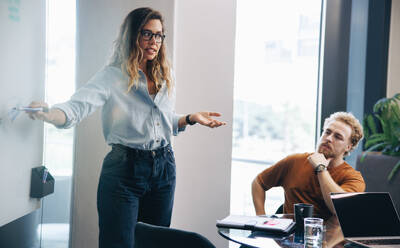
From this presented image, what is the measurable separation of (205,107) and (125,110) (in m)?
0.95

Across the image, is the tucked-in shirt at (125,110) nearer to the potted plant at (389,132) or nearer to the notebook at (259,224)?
→ the notebook at (259,224)

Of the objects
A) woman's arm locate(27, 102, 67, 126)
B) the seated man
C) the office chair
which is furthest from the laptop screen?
woman's arm locate(27, 102, 67, 126)

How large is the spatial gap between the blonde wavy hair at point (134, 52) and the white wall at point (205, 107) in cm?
64

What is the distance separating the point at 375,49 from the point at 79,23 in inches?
111

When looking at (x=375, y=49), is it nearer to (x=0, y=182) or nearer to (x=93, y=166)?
(x=93, y=166)

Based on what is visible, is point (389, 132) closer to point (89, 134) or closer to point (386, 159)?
point (386, 159)

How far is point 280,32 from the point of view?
5125mm

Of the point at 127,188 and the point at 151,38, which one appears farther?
the point at 151,38

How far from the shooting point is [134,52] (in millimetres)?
1839

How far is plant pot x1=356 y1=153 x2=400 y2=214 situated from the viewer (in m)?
2.87

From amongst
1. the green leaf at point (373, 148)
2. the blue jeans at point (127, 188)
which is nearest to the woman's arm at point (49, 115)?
the blue jeans at point (127, 188)

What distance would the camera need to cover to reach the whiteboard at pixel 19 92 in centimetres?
119

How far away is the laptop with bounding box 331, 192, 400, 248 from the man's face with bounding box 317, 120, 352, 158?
23.5 inches

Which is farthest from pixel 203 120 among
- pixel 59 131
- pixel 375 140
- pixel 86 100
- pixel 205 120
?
pixel 375 140
